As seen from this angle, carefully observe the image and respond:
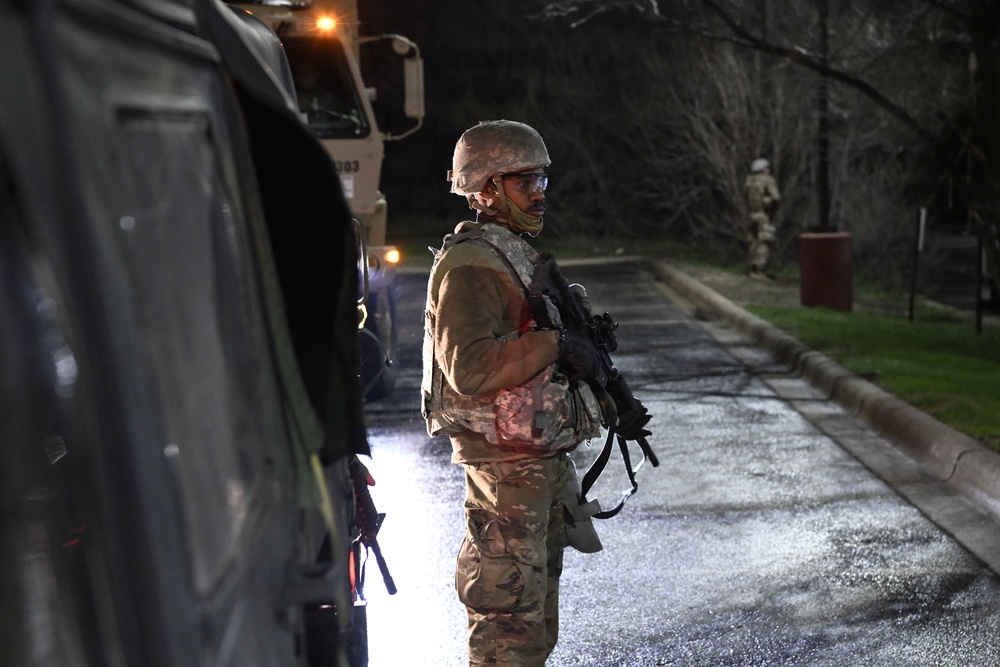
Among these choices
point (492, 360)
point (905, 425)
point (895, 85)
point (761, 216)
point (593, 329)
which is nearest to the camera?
point (492, 360)

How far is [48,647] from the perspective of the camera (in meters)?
1.17

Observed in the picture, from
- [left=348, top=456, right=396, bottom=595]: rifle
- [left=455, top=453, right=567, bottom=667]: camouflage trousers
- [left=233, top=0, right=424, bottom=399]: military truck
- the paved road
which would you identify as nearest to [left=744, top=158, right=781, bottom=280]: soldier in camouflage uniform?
[left=233, top=0, right=424, bottom=399]: military truck

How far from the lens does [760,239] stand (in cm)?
2009

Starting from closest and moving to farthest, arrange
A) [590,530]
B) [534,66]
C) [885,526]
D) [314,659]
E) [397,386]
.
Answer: [314,659]
[590,530]
[885,526]
[397,386]
[534,66]

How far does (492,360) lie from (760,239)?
17.0 m

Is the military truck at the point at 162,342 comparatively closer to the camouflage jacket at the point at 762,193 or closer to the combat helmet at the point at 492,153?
the combat helmet at the point at 492,153

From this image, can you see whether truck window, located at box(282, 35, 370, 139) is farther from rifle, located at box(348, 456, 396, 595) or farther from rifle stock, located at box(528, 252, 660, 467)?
rifle, located at box(348, 456, 396, 595)

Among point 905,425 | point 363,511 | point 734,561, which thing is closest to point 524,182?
point 363,511

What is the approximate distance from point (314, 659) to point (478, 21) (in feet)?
119

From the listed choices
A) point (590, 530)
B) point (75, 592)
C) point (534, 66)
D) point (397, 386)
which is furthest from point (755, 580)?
point (534, 66)

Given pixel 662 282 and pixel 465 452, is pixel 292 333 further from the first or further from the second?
pixel 662 282

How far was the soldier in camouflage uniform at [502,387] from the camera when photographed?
3.70 metres

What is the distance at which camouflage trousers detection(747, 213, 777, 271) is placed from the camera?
786 inches

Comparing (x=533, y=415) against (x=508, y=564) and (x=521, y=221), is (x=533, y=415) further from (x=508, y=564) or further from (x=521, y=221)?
(x=521, y=221)
